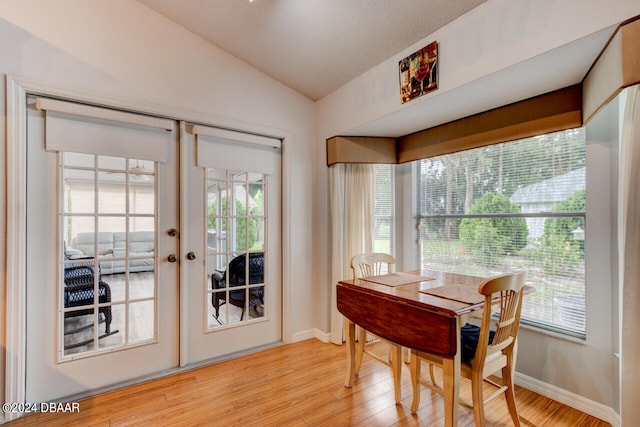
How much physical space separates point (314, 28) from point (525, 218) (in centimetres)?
208

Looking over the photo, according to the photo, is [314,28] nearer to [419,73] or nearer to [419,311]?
[419,73]

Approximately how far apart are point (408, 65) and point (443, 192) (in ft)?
4.06

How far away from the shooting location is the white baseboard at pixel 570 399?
176cm

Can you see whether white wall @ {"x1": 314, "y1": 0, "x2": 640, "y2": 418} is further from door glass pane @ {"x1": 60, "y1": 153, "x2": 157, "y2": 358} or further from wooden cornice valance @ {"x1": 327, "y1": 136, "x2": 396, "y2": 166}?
door glass pane @ {"x1": 60, "y1": 153, "x2": 157, "y2": 358}

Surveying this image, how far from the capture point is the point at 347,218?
118 inches

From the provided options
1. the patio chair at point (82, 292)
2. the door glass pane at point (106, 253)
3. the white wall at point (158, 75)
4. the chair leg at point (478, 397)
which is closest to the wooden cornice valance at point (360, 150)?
the white wall at point (158, 75)

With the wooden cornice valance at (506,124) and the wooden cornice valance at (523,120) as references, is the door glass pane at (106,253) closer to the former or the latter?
the wooden cornice valance at (523,120)

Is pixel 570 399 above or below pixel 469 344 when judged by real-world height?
below

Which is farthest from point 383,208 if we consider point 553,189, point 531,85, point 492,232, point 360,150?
point 531,85

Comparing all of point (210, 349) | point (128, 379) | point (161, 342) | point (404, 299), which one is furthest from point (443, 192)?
point (128, 379)

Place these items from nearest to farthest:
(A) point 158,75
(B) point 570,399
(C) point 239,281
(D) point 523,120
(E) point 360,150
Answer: (B) point 570,399 < (D) point 523,120 < (A) point 158,75 < (C) point 239,281 < (E) point 360,150

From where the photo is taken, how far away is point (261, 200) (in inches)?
113

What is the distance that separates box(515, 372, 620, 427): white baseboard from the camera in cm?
176

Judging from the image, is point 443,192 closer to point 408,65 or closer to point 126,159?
point 408,65
